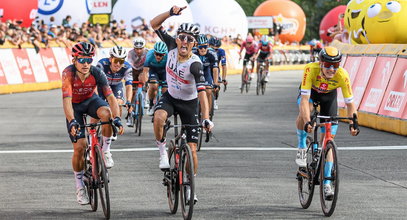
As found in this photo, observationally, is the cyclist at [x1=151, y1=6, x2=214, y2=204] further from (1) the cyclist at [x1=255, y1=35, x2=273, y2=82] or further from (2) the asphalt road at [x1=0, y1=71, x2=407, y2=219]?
(1) the cyclist at [x1=255, y1=35, x2=273, y2=82]

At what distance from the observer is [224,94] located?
31.5m

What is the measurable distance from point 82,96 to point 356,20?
1352 centimetres

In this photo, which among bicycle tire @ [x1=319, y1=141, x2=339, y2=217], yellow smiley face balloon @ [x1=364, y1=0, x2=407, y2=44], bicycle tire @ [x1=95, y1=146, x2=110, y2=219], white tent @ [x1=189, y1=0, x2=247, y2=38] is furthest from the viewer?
white tent @ [x1=189, y1=0, x2=247, y2=38]

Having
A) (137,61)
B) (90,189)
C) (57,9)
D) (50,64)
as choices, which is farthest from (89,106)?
(57,9)

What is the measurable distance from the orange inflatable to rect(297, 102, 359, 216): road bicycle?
6351cm

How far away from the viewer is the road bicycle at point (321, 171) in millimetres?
9173

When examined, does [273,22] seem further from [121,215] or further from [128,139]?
[121,215]

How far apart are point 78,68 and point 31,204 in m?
1.55

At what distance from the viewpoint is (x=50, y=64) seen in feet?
109

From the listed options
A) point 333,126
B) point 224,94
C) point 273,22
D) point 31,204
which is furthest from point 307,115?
point 273,22

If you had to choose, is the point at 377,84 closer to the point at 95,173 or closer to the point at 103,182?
the point at 95,173

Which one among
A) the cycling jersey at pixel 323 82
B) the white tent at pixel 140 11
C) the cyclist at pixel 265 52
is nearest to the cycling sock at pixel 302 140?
the cycling jersey at pixel 323 82

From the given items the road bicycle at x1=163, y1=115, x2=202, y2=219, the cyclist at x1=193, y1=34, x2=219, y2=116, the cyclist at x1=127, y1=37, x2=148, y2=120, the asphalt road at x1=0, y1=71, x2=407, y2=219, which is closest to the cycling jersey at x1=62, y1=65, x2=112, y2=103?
the road bicycle at x1=163, y1=115, x2=202, y2=219

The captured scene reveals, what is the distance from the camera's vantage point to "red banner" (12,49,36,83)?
30703 millimetres
